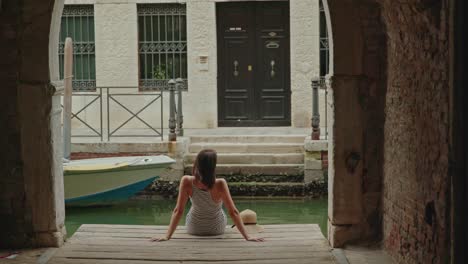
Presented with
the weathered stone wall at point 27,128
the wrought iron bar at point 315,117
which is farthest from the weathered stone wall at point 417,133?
the wrought iron bar at point 315,117

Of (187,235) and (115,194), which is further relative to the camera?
(115,194)

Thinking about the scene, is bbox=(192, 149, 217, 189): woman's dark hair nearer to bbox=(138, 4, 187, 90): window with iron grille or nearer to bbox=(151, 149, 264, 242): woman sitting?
bbox=(151, 149, 264, 242): woman sitting

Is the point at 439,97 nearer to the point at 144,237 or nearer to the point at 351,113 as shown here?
the point at 351,113

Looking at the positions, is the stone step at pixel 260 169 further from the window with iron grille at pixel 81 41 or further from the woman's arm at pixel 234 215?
the woman's arm at pixel 234 215

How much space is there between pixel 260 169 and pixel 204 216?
5.60 m

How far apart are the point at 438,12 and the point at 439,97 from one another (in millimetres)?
476

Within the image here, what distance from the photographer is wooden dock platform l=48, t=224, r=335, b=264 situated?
245 inches

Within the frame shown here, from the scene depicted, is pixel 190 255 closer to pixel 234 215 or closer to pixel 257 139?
pixel 234 215

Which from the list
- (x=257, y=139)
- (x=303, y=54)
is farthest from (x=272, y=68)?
(x=257, y=139)

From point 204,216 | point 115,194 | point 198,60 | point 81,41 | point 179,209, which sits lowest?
point 115,194

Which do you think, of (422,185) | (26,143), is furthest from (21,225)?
(422,185)

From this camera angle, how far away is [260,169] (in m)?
12.6

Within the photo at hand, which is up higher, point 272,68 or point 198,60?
point 198,60

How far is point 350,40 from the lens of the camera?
6582 millimetres
